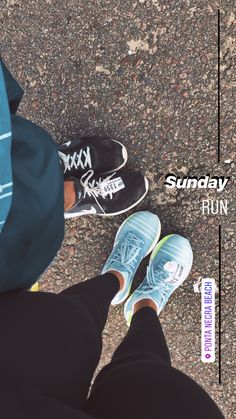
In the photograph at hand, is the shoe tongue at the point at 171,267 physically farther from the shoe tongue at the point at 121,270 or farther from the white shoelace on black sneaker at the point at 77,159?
the white shoelace on black sneaker at the point at 77,159

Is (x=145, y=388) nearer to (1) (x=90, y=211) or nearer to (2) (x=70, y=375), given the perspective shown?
(2) (x=70, y=375)

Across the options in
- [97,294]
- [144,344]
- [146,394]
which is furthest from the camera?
[97,294]

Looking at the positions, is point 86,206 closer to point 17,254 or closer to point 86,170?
point 86,170

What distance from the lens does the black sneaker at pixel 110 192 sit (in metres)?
1.87

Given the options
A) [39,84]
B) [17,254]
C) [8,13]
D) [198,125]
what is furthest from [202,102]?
[17,254]

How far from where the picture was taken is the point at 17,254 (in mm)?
1186

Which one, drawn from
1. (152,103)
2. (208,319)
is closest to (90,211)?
(152,103)

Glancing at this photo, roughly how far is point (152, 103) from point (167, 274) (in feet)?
2.21

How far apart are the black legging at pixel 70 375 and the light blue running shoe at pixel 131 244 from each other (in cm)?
57

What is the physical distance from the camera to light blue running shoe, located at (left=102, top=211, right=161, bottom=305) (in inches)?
73.8

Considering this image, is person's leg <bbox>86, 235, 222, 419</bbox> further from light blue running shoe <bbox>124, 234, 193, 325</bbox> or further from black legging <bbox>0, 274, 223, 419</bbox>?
light blue running shoe <bbox>124, 234, 193, 325</bbox>

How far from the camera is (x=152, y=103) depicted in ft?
6.19

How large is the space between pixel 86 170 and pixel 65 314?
80 cm

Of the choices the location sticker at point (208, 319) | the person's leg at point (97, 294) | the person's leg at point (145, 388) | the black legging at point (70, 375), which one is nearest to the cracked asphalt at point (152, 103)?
the location sticker at point (208, 319)
